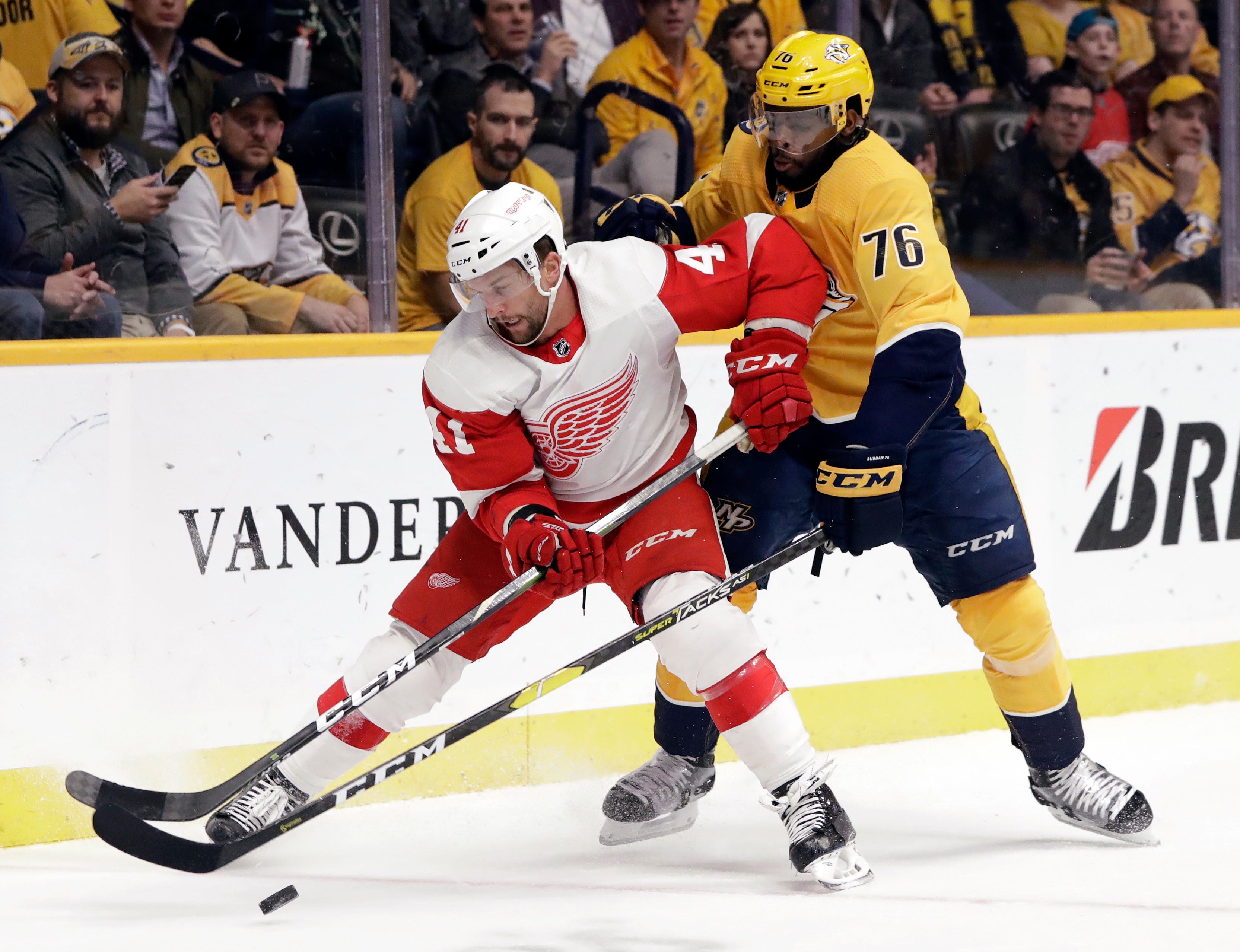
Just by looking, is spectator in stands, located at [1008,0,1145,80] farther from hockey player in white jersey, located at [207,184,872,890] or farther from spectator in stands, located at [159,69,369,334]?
spectator in stands, located at [159,69,369,334]

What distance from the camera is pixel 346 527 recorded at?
Answer: 307 cm

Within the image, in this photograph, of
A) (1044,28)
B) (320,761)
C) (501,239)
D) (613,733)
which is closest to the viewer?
(501,239)

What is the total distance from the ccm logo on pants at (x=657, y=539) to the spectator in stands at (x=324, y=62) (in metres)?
1.26

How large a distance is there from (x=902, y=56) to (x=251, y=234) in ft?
5.64

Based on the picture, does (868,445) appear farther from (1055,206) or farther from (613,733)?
(1055,206)

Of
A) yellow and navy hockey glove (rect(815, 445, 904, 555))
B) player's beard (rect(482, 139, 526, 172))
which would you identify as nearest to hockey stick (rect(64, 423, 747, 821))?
yellow and navy hockey glove (rect(815, 445, 904, 555))

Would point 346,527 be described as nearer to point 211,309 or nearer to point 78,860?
point 211,309

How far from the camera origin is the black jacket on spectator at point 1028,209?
381 centimetres

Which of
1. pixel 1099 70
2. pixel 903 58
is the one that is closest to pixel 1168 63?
pixel 1099 70

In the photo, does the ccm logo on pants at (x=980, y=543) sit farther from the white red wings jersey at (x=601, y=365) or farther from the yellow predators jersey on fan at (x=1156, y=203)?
the yellow predators jersey on fan at (x=1156, y=203)

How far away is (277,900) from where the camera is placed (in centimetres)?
238

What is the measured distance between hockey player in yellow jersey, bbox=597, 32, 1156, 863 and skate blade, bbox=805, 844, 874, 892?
0.48 metres

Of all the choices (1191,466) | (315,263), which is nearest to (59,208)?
(315,263)

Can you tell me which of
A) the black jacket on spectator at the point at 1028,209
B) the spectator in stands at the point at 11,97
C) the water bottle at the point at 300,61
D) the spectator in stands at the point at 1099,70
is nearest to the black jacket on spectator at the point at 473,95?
the water bottle at the point at 300,61
